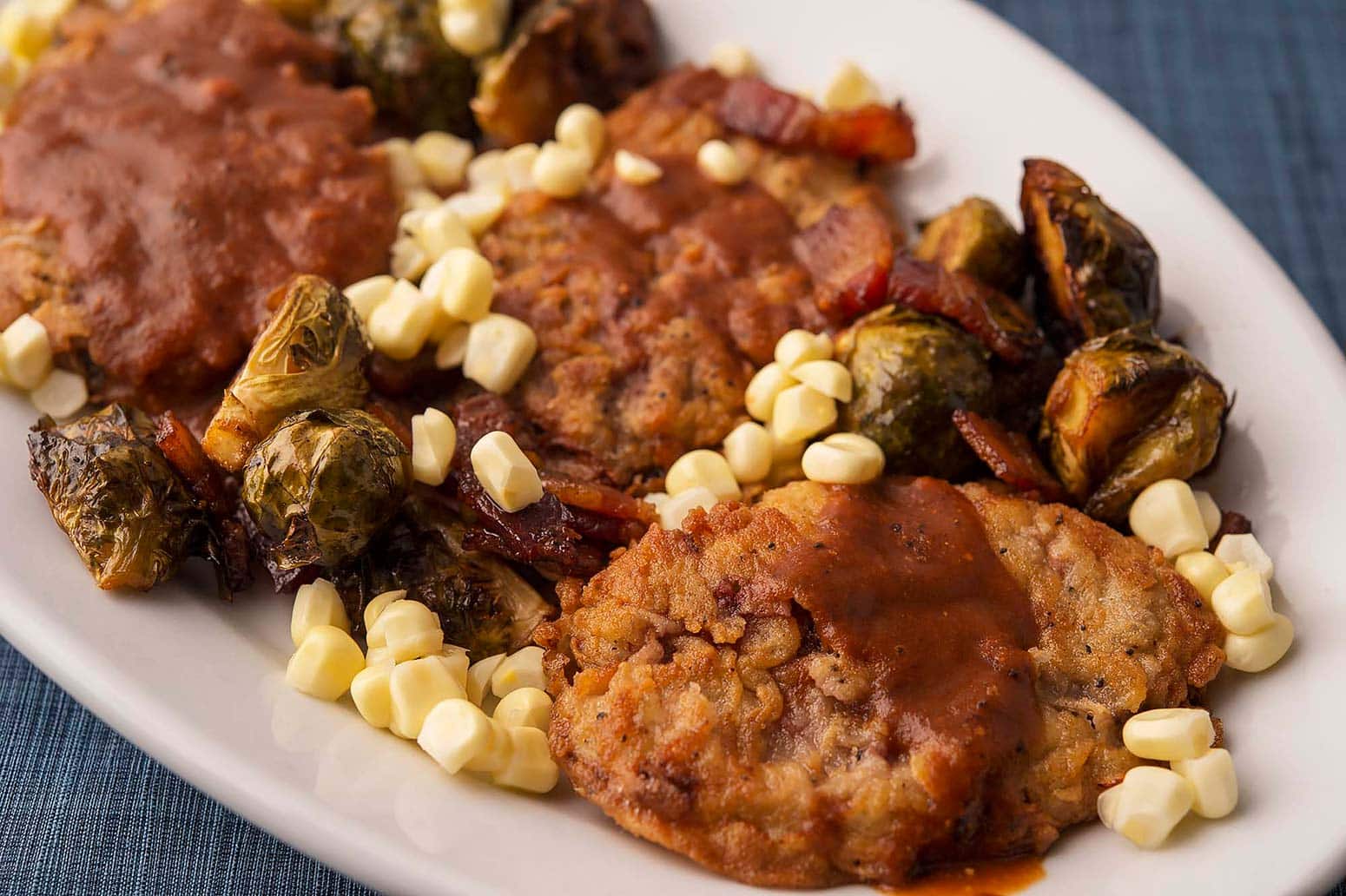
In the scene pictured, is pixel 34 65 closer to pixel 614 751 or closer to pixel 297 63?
pixel 297 63

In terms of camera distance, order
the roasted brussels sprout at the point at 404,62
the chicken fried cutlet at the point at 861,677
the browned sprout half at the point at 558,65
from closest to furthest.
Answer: the chicken fried cutlet at the point at 861,677 → the browned sprout half at the point at 558,65 → the roasted brussels sprout at the point at 404,62

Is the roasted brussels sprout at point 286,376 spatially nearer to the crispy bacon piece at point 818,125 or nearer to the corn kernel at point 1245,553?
the crispy bacon piece at point 818,125

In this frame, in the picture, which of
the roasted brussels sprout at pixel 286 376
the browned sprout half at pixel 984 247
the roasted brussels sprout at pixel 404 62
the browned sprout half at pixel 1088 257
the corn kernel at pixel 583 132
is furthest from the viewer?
the roasted brussels sprout at pixel 404 62

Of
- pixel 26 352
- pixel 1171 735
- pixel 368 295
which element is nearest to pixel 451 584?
pixel 368 295

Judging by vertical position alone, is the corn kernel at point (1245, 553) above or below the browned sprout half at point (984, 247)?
below

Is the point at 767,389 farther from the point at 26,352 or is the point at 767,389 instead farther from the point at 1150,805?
the point at 26,352

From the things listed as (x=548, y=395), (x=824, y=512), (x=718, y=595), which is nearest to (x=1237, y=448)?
(x=824, y=512)

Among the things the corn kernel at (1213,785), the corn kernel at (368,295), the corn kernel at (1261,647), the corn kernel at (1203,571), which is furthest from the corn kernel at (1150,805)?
the corn kernel at (368,295)

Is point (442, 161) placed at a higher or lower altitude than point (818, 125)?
lower
